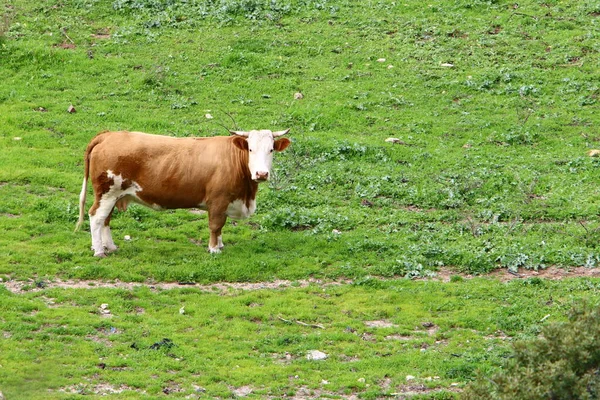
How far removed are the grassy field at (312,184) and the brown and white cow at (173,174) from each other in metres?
0.63

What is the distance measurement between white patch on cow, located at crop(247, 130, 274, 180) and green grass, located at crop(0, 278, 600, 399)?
6.81 ft

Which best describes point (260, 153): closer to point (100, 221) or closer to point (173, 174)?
point (173, 174)

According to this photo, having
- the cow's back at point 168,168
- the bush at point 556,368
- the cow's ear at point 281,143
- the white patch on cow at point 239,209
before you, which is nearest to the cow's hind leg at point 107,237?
the cow's back at point 168,168

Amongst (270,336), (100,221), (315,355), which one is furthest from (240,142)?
(315,355)

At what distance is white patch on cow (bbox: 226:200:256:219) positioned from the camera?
16.1m

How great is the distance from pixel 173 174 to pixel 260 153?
1.43 m

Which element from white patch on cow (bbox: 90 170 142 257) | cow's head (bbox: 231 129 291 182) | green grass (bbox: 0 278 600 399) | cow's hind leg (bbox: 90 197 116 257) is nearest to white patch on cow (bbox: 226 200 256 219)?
cow's head (bbox: 231 129 291 182)

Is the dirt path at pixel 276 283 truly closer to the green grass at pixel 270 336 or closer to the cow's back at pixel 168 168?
the green grass at pixel 270 336

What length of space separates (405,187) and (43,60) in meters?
10.0

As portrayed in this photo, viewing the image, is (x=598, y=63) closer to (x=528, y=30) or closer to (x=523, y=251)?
(x=528, y=30)

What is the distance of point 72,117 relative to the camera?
21.0m

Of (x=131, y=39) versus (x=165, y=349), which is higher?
(x=131, y=39)

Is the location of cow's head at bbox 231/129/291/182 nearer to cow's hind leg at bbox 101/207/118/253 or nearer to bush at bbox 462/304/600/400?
cow's hind leg at bbox 101/207/118/253

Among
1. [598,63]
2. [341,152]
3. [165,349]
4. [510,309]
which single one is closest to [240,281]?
[165,349]
